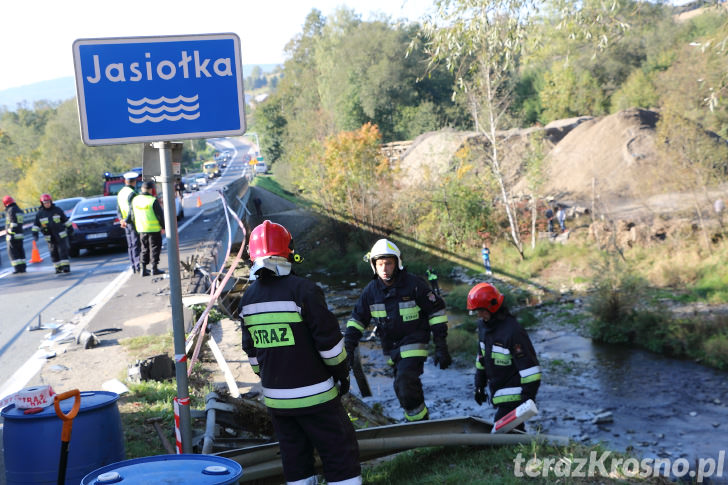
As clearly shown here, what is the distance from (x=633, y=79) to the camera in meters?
47.8

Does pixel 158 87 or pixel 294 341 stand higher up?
pixel 158 87

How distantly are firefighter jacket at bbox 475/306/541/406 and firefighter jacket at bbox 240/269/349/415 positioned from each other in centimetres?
189

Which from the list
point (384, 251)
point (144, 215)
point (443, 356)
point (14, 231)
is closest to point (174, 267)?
point (384, 251)

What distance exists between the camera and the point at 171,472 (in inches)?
113

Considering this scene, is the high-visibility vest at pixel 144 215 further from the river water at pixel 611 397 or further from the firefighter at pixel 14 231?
the river water at pixel 611 397

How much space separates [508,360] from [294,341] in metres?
2.26

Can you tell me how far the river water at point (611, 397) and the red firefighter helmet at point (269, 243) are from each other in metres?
6.82

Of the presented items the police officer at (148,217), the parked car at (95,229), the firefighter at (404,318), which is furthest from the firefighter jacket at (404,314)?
the parked car at (95,229)

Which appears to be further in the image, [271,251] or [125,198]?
[125,198]

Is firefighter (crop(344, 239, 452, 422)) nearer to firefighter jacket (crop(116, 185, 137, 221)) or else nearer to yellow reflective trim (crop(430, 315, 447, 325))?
yellow reflective trim (crop(430, 315, 447, 325))

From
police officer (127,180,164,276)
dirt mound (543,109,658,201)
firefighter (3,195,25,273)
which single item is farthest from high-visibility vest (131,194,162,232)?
dirt mound (543,109,658,201)

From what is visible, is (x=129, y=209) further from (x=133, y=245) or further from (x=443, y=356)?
(x=443, y=356)

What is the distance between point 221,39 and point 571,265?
19100mm

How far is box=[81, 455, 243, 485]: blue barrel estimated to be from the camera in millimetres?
2788
